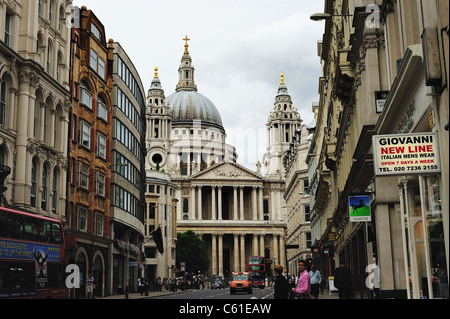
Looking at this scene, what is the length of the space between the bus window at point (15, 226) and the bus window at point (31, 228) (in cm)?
38

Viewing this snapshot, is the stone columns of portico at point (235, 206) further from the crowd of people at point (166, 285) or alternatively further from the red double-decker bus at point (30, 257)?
the red double-decker bus at point (30, 257)

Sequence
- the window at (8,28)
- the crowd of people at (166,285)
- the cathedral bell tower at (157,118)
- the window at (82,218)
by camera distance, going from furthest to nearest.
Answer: the cathedral bell tower at (157,118) → the crowd of people at (166,285) → the window at (82,218) → the window at (8,28)

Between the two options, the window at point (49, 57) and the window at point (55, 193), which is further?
the window at point (55, 193)

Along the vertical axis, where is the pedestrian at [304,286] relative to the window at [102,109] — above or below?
below

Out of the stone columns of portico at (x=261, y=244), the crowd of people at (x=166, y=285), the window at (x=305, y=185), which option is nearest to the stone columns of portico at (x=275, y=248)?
the stone columns of portico at (x=261, y=244)

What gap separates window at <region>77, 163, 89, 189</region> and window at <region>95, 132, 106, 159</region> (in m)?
2.32

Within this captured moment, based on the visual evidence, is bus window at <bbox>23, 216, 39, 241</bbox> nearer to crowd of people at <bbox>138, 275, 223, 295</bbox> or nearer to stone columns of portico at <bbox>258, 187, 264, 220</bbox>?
crowd of people at <bbox>138, 275, 223, 295</bbox>

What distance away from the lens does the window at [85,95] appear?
1880 inches

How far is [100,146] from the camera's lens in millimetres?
51500

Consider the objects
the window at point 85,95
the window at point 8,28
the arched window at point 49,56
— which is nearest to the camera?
the window at point 8,28

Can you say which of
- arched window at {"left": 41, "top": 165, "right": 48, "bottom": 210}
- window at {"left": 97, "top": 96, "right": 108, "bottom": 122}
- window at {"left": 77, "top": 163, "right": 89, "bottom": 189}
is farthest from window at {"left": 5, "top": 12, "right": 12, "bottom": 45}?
window at {"left": 97, "top": 96, "right": 108, "bottom": 122}

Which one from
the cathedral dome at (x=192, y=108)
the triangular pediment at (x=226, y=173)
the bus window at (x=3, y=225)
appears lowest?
the bus window at (x=3, y=225)

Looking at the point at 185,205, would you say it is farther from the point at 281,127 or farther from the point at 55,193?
the point at 55,193
